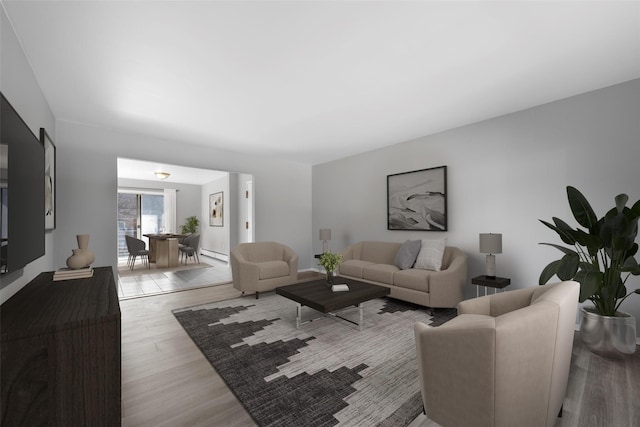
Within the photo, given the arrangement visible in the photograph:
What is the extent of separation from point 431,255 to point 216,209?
23.2 feet

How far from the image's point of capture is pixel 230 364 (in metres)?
2.34

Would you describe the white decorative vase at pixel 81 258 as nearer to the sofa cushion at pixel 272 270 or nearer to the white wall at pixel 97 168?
the white wall at pixel 97 168

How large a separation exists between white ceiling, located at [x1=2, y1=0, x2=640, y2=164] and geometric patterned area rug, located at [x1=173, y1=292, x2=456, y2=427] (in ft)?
8.58

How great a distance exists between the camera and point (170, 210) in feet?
31.0

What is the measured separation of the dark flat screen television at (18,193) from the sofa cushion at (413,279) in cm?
370

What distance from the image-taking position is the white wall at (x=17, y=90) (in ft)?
5.61

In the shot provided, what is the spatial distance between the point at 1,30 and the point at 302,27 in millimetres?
1942

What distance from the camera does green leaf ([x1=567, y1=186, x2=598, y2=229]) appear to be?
2482 mm

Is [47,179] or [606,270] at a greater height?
[47,179]

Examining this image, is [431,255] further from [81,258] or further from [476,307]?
[81,258]

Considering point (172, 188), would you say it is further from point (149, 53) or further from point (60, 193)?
point (149, 53)

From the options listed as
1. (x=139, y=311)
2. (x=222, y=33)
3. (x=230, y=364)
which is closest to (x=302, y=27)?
(x=222, y=33)

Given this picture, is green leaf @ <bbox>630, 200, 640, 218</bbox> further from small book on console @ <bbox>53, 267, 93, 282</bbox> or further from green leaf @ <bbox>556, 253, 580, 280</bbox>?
small book on console @ <bbox>53, 267, 93, 282</bbox>

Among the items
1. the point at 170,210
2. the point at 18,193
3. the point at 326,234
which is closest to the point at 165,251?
the point at 170,210
